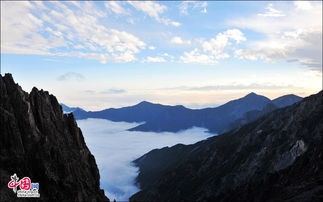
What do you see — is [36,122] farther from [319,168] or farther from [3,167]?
[319,168]

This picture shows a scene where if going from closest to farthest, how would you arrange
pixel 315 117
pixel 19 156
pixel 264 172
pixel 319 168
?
pixel 19 156, pixel 319 168, pixel 264 172, pixel 315 117

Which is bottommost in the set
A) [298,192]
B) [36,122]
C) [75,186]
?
[298,192]

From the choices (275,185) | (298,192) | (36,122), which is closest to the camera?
(36,122)

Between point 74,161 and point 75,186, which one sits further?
point 74,161

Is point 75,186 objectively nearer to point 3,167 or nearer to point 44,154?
point 44,154

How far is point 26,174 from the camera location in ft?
229

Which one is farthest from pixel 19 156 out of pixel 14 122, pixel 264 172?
pixel 264 172

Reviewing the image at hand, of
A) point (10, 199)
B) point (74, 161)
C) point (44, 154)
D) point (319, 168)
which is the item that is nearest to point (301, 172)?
point (319, 168)

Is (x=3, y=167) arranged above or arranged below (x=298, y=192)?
above

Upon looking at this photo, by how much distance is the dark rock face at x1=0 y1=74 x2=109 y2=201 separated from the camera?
233 ft

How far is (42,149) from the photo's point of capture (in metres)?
77.4

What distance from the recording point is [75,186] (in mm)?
81062

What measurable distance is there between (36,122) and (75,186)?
916 inches

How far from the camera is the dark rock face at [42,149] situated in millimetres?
70938
